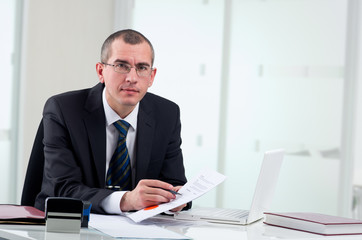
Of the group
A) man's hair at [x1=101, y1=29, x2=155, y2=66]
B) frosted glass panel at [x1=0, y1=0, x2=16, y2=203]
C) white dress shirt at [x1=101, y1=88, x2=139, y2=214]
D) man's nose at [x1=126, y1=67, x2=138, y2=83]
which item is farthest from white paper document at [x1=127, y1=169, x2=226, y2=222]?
frosted glass panel at [x1=0, y1=0, x2=16, y2=203]

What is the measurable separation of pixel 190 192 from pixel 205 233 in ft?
0.86

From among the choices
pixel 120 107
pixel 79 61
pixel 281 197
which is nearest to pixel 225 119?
pixel 281 197

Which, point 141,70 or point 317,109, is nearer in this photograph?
point 141,70

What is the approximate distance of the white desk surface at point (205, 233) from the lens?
5.72 feet

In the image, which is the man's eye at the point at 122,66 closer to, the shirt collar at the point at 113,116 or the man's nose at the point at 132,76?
the man's nose at the point at 132,76

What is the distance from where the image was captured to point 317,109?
14.3 ft

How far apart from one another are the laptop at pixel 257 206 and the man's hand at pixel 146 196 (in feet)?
0.39

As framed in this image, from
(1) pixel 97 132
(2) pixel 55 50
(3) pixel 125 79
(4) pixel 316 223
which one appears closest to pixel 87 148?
(1) pixel 97 132

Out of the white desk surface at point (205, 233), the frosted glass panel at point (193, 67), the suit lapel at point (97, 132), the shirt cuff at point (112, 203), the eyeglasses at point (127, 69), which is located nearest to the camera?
the white desk surface at point (205, 233)

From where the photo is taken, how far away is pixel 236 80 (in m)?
4.74

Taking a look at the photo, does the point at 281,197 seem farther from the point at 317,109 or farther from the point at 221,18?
the point at 221,18

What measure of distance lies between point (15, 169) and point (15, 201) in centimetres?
25

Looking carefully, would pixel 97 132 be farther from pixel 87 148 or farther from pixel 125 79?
pixel 125 79

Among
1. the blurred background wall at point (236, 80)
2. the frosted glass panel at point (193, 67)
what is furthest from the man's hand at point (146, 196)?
the frosted glass panel at point (193, 67)
